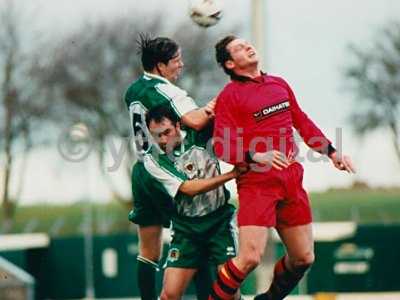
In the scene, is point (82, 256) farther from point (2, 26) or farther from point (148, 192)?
point (148, 192)

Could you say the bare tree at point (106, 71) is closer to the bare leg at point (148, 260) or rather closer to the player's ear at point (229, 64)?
the bare leg at point (148, 260)

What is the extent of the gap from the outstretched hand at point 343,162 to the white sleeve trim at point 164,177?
0.99 metres

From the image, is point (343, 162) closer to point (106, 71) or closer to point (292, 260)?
point (292, 260)

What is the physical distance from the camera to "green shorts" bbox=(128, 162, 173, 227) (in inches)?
343

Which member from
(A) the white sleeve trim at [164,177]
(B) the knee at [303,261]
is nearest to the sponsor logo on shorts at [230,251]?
(B) the knee at [303,261]

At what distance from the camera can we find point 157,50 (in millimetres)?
8508

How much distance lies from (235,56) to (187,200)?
1057 mm

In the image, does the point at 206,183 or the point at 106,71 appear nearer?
the point at 206,183

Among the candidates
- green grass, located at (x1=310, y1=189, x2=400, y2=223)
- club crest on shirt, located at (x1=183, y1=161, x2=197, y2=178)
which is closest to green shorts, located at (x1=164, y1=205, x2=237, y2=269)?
club crest on shirt, located at (x1=183, y1=161, x2=197, y2=178)

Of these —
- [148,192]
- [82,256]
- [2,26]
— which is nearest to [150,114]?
[148,192]

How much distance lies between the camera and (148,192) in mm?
8781

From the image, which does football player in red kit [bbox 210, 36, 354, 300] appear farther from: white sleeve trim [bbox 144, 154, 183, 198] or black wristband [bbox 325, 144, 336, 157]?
white sleeve trim [bbox 144, 154, 183, 198]

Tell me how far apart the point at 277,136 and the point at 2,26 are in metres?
20.1

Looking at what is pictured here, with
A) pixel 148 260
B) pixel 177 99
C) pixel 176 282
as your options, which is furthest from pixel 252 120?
pixel 148 260
